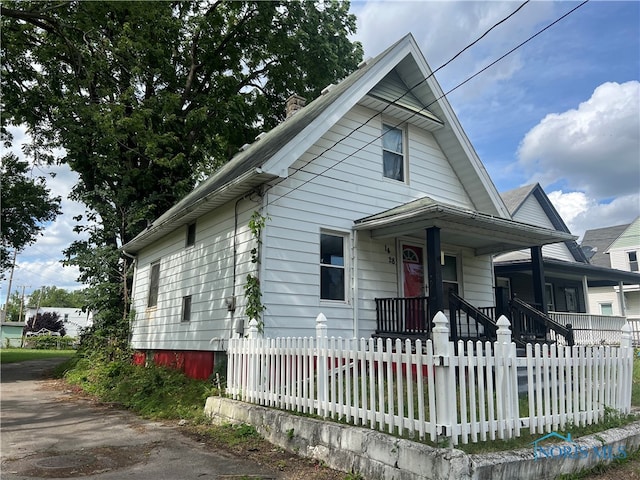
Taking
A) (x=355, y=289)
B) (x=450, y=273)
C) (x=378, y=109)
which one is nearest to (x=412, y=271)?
(x=450, y=273)

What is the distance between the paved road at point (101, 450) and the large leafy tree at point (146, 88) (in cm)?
785

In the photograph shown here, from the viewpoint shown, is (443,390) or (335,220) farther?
(335,220)

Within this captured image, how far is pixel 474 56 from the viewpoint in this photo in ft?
21.0

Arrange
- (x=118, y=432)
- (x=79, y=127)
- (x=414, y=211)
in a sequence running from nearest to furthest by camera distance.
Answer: (x=118, y=432) → (x=414, y=211) → (x=79, y=127)

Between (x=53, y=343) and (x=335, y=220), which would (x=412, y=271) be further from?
(x=53, y=343)

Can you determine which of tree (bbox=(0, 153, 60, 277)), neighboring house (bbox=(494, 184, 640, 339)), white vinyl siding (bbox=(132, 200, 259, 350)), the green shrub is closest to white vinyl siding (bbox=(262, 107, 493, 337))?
white vinyl siding (bbox=(132, 200, 259, 350))

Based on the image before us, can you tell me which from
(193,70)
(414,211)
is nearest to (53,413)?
(414,211)

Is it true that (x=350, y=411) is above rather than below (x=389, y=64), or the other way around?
below

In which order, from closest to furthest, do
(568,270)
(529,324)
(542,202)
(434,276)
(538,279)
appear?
(434,276)
(529,324)
(538,279)
(568,270)
(542,202)

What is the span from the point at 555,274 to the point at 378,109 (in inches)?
492

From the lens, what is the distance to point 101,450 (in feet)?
19.6

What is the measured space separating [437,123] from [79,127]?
13.4 metres

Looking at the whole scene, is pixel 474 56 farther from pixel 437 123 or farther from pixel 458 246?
pixel 458 246

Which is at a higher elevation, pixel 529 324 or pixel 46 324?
pixel 46 324
